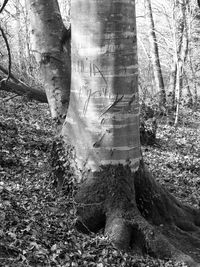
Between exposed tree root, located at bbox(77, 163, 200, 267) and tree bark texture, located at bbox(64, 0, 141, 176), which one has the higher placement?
tree bark texture, located at bbox(64, 0, 141, 176)

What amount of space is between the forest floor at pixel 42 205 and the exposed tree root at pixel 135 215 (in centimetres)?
12

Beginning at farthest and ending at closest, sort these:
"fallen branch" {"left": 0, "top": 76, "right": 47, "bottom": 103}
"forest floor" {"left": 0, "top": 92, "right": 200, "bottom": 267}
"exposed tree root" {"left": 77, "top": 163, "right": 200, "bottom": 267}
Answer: "fallen branch" {"left": 0, "top": 76, "right": 47, "bottom": 103} < "exposed tree root" {"left": 77, "top": 163, "right": 200, "bottom": 267} < "forest floor" {"left": 0, "top": 92, "right": 200, "bottom": 267}

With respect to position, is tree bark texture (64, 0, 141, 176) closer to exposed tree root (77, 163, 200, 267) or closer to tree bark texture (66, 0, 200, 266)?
tree bark texture (66, 0, 200, 266)

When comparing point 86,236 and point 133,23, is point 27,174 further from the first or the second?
point 133,23

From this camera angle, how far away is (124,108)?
396cm

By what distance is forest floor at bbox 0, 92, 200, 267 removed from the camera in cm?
311

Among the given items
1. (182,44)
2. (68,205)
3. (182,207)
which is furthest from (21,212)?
(182,44)

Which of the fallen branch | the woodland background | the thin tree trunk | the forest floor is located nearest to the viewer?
the forest floor

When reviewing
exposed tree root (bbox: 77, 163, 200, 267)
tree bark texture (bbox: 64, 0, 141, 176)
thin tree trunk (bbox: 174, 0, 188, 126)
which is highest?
thin tree trunk (bbox: 174, 0, 188, 126)

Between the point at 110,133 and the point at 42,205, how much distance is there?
108cm

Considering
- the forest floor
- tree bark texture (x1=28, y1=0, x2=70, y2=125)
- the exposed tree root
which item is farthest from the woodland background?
tree bark texture (x1=28, y1=0, x2=70, y2=125)

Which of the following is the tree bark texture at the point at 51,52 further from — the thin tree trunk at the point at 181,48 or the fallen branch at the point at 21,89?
the thin tree trunk at the point at 181,48

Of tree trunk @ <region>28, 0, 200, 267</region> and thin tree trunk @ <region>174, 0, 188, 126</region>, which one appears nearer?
tree trunk @ <region>28, 0, 200, 267</region>

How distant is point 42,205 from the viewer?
401 centimetres
